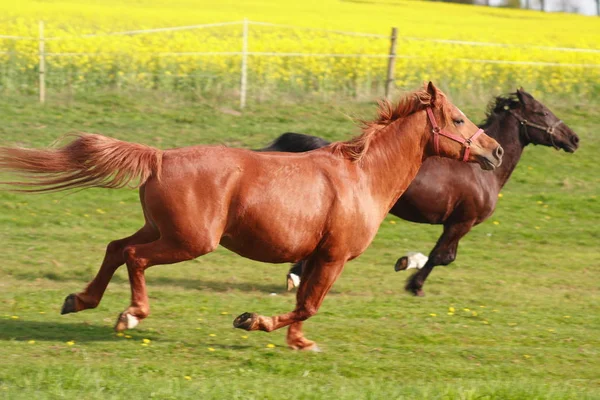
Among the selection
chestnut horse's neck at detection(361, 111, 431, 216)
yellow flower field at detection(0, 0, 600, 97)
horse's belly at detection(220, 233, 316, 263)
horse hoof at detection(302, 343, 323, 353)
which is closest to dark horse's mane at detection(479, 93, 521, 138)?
chestnut horse's neck at detection(361, 111, 431, 216)

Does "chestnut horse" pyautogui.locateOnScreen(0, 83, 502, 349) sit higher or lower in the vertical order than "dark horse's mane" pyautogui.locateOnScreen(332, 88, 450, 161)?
lower

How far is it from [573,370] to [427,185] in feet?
10.5

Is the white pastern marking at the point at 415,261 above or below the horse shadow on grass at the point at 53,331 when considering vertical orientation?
below

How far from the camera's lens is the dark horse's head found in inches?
429

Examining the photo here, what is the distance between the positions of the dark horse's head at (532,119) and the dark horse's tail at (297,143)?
8.00ft

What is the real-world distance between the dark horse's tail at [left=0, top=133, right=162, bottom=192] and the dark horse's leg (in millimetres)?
4084

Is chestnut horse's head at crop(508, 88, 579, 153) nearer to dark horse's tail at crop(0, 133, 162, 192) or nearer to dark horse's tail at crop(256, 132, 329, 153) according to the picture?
dark horse's tail at crop(256, 132, 329, 153)

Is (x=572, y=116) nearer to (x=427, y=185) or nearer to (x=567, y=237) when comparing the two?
(x=567, y=237)

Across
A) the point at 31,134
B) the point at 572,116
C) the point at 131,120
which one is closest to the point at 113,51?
the point at 131,120

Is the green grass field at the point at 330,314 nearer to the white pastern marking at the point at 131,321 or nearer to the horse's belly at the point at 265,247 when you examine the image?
the white pastern marking at the point at 131,321

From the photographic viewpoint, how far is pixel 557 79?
23.3 meters

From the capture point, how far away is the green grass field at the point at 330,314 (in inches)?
245

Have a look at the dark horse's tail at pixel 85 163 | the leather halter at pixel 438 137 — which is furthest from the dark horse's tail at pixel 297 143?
the dark horse's tail at pixel 85 163

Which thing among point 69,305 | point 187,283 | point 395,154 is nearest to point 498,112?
point 395,154
